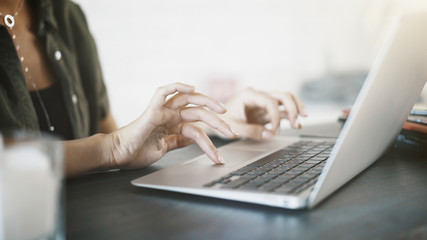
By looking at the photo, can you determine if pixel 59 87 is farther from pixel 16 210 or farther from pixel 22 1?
pixel 16 210

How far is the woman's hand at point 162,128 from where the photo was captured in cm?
67

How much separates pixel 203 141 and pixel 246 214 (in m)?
0.27

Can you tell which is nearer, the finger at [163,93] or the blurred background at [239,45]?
the finger at [163,93]

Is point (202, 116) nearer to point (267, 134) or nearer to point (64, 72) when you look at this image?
point (267, 134)

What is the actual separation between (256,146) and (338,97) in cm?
342

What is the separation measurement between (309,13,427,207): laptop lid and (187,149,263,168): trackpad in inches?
7.9

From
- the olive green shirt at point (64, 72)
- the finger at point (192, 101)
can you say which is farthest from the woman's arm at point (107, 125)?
the finger at point (192, 101)

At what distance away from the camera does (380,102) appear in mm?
508

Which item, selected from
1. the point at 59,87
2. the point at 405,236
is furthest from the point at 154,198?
the point at 59,87

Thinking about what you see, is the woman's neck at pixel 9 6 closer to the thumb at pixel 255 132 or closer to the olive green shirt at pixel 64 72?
the olive green shirt at pixel 64 72

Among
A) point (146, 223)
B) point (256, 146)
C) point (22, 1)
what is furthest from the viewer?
point (22, 1)

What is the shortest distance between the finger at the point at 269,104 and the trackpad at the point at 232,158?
0.16 meters

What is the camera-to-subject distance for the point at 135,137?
27.0 inches

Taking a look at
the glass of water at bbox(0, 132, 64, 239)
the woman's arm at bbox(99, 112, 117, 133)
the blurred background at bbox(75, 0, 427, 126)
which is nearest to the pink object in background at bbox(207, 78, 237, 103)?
the blurred background at bbox(75, 0, 427, 126)
